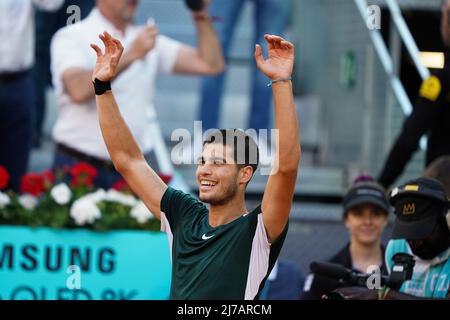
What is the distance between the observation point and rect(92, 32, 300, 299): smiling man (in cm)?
432

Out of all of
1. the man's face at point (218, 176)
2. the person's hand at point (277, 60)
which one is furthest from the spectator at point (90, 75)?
the person's hand at point (277, 60)

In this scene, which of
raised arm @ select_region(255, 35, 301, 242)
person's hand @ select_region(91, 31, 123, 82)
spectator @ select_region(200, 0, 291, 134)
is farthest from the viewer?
spectator @ select_region(200, 0, 291, 134)

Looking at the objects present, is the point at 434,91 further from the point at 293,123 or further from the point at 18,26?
the point at 293,123

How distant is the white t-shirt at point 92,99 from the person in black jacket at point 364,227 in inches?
72.2

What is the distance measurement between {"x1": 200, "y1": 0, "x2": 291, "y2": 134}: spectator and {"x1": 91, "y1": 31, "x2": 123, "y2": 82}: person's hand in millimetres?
3997

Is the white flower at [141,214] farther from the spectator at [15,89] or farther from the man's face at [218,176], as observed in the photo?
the man's face at [218,176]

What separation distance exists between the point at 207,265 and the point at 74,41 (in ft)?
11.7

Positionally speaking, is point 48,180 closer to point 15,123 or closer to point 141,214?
point 141,214

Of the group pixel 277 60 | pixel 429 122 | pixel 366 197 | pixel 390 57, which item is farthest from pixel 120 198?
pixel 390 57

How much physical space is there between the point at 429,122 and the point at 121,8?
2139 mm

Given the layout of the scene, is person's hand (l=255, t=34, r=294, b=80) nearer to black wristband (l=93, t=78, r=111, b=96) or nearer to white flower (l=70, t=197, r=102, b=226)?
black wristband (l=93, t=78, r=111, b=96)

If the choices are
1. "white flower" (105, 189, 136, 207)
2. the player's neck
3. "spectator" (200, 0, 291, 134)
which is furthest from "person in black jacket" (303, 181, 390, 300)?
"spectator" (200, 0, 291, 134)

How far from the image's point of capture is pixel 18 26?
7883 mm
